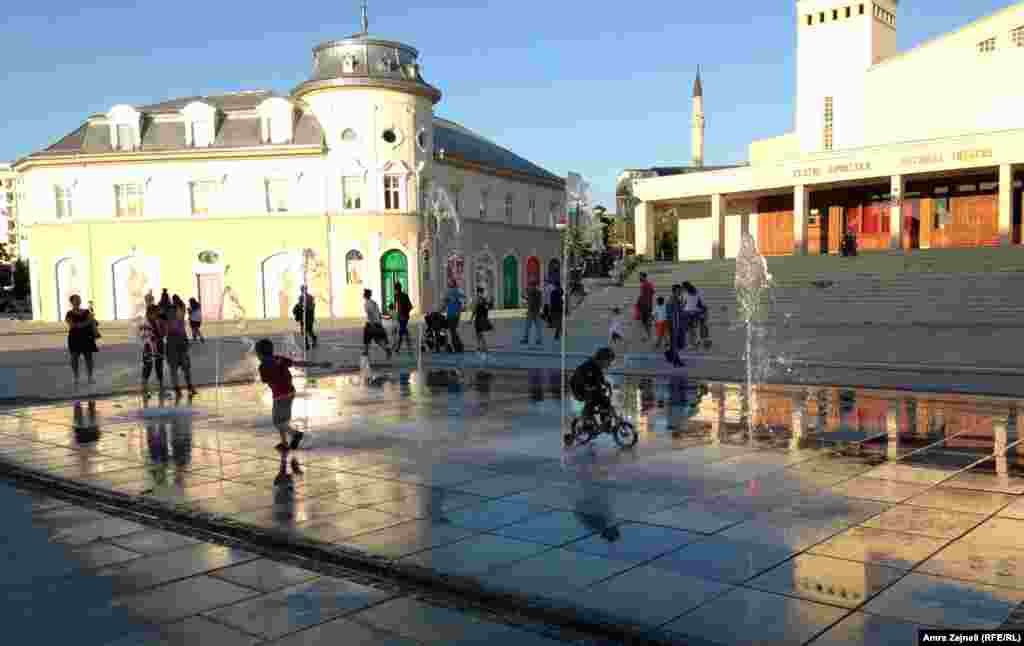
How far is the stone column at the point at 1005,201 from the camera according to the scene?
34.1 m

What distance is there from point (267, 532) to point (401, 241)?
1563 inches

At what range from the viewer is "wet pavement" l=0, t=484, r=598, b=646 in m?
4.72

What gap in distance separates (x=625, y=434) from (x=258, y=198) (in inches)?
1568

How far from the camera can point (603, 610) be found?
488 centimetres

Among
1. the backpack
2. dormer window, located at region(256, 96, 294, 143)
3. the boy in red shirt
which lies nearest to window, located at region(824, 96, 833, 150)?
dormer window, located at region(256, 96, 294, 143)

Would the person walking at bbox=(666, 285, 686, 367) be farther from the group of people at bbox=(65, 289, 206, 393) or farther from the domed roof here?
the domed roof

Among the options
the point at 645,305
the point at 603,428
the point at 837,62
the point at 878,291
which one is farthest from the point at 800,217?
the point at 603,428

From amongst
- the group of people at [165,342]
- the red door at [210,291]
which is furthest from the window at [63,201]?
the group of people at [165,342]

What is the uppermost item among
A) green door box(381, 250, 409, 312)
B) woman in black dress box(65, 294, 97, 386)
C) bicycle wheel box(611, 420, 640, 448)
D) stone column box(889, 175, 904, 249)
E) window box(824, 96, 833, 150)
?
window box(824, 96, 833, 150)

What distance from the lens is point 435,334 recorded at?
2311 centimetres

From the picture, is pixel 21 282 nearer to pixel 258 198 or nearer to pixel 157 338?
pixel 258 198

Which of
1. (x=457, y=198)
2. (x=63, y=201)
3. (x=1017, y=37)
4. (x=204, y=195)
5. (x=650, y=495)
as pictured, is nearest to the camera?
(x=650, y=495)

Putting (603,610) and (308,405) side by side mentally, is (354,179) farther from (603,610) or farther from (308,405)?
(603,610)

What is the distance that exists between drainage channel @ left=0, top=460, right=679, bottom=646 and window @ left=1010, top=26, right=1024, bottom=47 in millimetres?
40901
